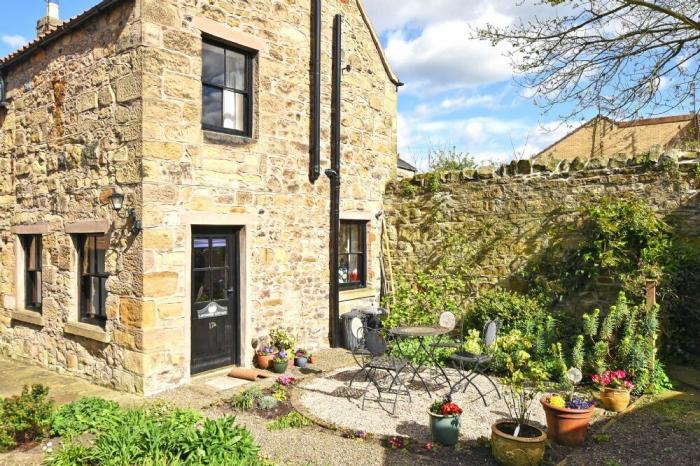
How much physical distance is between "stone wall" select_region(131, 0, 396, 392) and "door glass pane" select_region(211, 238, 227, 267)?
0.32 m

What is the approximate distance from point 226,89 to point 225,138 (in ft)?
2.73

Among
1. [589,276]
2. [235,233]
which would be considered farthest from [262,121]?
[589,276]

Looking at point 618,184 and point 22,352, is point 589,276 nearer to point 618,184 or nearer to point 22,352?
point 618,184

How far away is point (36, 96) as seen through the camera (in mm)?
8961

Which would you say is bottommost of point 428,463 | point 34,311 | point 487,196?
point 428,463

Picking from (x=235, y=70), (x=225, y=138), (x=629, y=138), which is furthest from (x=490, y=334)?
(x=629, y=138)

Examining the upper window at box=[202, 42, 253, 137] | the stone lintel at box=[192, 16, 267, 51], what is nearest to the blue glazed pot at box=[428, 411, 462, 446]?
the upper window at box=[202, 42, 253, 137]

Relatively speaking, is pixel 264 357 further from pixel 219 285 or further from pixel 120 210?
pixel 120 210

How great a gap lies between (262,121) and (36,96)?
414cm

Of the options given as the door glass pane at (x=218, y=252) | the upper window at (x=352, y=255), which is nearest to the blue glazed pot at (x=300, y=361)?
the door glass pane at (x=218, y=252)

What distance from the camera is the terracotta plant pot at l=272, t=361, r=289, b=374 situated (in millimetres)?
7969

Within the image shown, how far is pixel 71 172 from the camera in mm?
8039

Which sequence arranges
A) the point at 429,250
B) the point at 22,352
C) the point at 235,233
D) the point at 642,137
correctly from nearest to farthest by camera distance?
the point at 235,233 → the point at 22,352 → the point at 429,250 → the point at 642,137

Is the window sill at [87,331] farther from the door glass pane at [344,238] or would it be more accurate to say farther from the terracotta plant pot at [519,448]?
the terracotta plant pot at [519,448]
